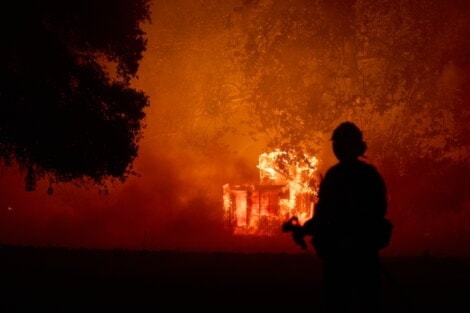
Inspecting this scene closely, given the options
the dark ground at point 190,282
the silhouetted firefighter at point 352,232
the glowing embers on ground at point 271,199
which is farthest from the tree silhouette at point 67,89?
the glowing embers on ground at point 271,199

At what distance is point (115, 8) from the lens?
42.4ft

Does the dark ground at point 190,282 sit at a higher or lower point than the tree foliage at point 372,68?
lower

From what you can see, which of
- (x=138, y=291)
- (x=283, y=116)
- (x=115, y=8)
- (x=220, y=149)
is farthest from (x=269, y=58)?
(x=138, y=291)

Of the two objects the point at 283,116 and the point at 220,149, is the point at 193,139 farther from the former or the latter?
the point at 283,116

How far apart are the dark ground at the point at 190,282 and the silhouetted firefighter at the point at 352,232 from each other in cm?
71

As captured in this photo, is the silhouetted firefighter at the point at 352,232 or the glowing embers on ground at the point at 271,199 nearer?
the silhouetted firefighter at the point at 352,232

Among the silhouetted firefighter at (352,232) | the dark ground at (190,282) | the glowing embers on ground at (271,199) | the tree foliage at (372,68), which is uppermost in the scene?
the tree foliage at (372,68)

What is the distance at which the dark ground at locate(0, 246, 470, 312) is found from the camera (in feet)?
27.2

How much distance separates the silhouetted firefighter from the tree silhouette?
28.0 ft

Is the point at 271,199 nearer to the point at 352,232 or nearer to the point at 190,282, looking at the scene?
the point at 190,282

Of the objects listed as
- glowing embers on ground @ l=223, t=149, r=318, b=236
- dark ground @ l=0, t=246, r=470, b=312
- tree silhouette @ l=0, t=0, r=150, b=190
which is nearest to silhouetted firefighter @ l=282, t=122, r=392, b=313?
dark ground @ l=0, t=246, r=470, b=312

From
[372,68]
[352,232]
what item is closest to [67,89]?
[352,232]

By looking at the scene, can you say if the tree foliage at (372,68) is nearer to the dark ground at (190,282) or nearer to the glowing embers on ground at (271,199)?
the glowing embers on ground at (271,199)

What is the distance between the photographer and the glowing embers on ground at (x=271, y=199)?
31.0 metres
